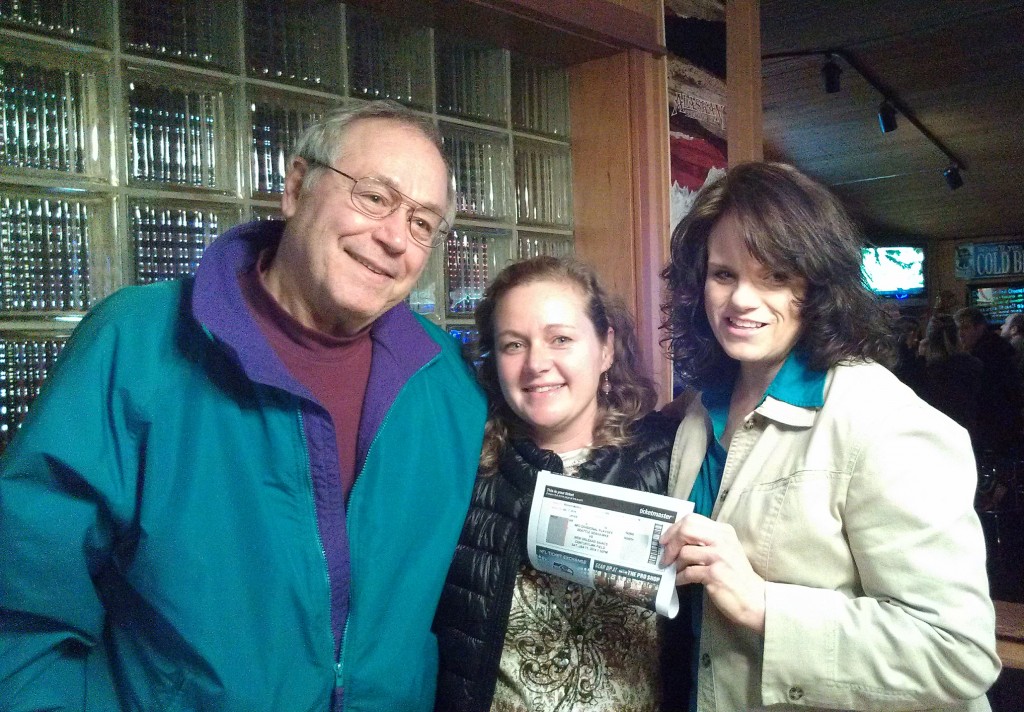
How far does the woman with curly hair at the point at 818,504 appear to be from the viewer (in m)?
1.08

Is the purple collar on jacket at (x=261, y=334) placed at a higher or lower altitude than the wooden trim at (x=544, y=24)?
lower

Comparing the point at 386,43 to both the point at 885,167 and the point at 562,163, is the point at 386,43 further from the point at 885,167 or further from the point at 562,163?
the point at 885,167

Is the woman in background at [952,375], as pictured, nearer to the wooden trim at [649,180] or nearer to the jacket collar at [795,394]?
the wooden trim at [649,180]

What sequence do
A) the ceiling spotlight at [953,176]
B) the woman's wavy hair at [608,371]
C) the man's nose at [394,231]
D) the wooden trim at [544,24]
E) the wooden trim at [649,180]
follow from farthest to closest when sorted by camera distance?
the ceiling spotlight at [953,176]
the wooden trim at [649,180]
the wooden trim at [544,24]
the woman's wavy hair at [608,371]
the man's nose at [394,231]

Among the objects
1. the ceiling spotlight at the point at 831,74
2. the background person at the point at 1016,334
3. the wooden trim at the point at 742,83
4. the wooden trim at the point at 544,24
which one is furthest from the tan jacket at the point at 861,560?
the background person at the point at 1016,334

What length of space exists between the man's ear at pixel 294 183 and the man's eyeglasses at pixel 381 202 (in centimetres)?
2

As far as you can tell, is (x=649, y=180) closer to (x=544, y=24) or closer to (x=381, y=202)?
(x=544, y=24)

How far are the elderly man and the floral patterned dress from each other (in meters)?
0.16

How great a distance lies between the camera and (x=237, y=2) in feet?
6.92

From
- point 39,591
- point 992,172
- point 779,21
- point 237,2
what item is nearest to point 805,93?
point 779,21

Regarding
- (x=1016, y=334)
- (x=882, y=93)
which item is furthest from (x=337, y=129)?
(x=882, y=93)

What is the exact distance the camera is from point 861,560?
1.12 metres

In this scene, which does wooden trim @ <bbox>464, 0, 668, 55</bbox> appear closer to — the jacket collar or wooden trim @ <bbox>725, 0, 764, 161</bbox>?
wooden trim @ <bbox>725, 0, 764, 161</bbox>

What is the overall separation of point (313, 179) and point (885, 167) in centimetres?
844
